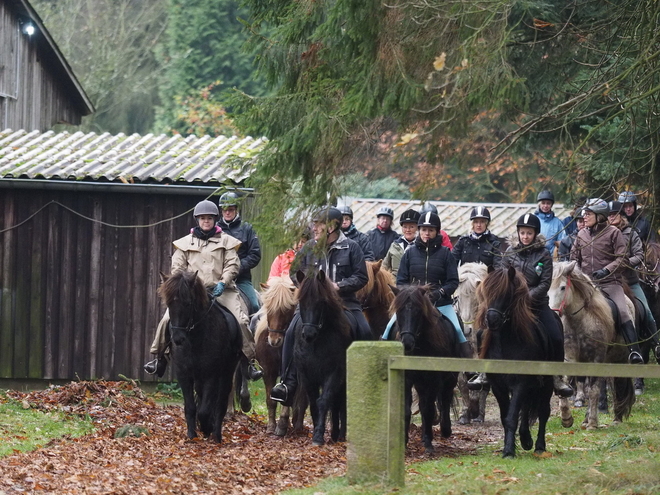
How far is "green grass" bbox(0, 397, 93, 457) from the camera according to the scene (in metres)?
10.8

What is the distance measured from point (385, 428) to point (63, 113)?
21.5 m

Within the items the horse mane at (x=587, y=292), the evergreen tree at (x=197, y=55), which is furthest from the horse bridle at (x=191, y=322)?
the evergreen tree at (x=197, y=55)

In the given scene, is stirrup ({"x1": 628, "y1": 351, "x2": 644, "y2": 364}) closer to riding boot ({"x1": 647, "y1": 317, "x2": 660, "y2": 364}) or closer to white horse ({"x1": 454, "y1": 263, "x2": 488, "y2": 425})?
riding boot ({"x1": 647, "y1": 317, "x2": 660, "y2": 364})

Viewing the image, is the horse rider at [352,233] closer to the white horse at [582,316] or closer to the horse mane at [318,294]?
the white horse at [582,316]

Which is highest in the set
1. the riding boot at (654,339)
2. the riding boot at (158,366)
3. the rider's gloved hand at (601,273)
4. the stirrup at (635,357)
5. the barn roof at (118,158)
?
the barn roof at (118,158)

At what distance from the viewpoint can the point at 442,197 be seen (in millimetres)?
40875

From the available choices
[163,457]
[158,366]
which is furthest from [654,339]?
[163,457]

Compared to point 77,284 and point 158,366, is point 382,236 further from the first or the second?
point 158,366

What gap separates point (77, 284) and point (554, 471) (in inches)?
415

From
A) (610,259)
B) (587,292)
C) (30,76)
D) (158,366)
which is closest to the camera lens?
(158,366)

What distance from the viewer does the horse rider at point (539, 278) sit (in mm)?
10875

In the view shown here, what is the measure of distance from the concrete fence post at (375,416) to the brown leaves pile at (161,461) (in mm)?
1143

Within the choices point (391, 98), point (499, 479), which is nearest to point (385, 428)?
point (499, 479)

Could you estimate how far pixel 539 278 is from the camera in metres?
11.0
